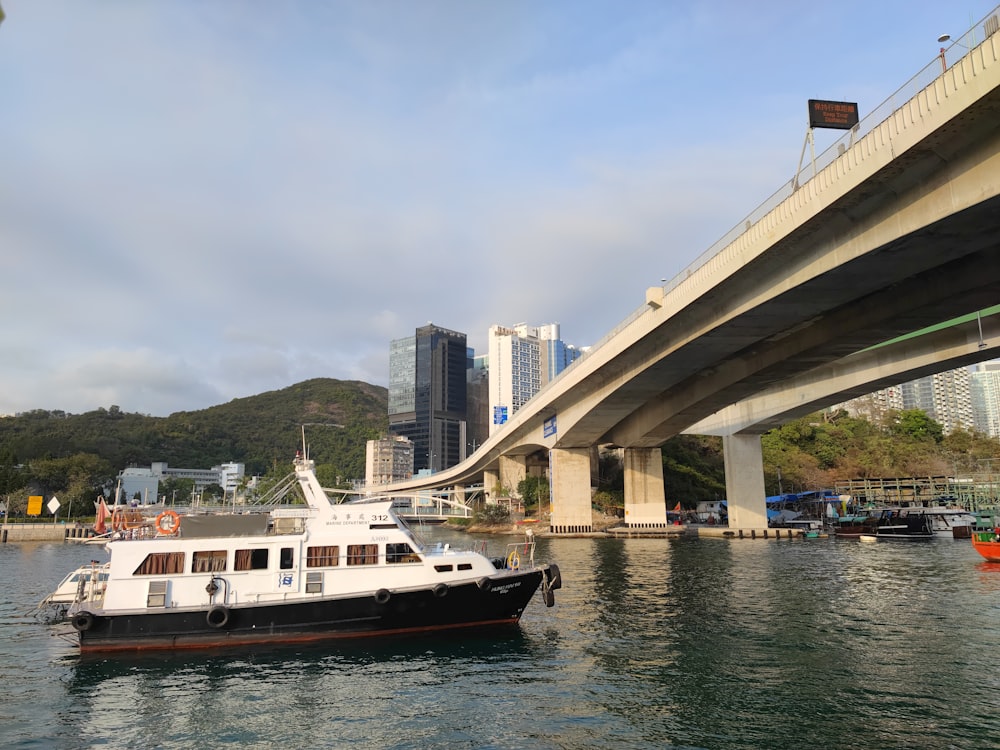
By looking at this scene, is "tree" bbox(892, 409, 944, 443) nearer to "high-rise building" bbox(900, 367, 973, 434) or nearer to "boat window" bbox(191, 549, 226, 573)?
"boat window" bbox(191, 549, 226, 573)

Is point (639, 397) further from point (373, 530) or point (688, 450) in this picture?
point (688, 450)

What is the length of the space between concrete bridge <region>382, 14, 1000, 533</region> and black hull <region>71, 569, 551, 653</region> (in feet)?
51.7

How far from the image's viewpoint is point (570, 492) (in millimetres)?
64062

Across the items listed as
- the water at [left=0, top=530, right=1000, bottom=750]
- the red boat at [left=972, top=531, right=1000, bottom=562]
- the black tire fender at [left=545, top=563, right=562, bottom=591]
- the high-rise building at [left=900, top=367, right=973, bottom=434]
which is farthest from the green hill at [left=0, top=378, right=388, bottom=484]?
the high-rise building at [left=900, top=367, right=973, bottom=434]

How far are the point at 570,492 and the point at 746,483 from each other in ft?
54.7

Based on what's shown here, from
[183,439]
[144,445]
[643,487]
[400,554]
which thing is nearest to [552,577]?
[400,554]

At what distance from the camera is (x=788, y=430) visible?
86.6m

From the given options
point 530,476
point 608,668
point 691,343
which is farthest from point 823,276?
point 530,476

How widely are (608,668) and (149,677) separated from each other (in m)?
11.5

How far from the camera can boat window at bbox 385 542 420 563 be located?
19484mm

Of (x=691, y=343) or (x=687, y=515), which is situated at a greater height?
(x=691, y=343)

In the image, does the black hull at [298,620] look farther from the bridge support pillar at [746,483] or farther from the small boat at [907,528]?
the small boat at [907,528]

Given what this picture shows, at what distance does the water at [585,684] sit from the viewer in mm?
11844

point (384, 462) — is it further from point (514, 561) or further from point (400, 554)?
point (400, 554)
